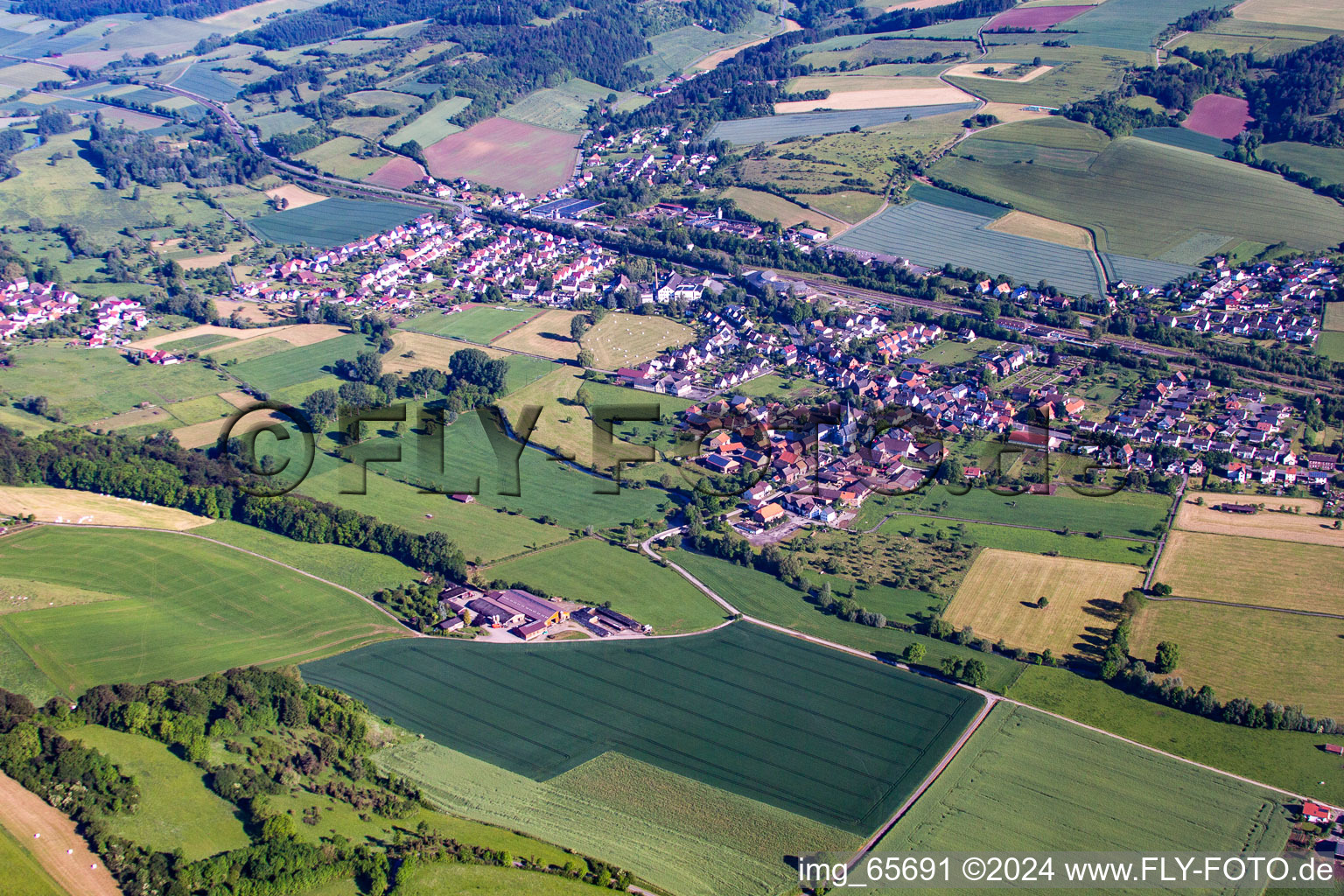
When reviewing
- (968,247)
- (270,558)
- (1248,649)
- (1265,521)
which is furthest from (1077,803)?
(968,247)

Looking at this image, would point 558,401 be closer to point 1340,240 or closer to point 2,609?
point 2,609

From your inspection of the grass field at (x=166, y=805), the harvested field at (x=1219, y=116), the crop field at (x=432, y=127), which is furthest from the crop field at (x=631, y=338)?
the harvested field at (x=1219, y=116)

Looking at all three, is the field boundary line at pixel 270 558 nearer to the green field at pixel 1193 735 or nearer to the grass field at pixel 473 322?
the green field at pixel 1193 735

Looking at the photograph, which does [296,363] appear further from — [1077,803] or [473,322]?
[1077,803]

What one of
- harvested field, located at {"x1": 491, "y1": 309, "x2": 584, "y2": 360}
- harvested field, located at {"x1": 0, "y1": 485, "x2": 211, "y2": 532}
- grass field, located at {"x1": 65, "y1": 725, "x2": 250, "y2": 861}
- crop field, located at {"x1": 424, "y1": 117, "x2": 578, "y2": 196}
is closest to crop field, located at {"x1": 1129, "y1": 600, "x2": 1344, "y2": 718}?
grass field, located at {"x1": 65, "y1": 725, "x2": 250, "y2": 861}

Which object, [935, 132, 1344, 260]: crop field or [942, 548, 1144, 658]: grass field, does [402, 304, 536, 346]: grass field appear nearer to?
[942, 548, 1144, 658]: grass field
